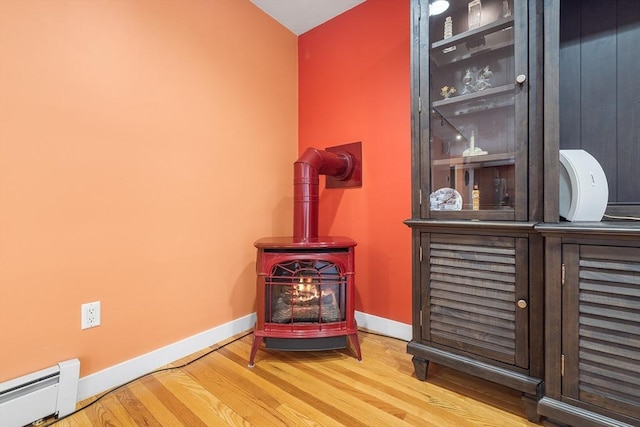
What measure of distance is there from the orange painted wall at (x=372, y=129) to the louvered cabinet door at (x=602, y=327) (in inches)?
37.5

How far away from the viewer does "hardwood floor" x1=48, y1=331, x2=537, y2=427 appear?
49.7 inches

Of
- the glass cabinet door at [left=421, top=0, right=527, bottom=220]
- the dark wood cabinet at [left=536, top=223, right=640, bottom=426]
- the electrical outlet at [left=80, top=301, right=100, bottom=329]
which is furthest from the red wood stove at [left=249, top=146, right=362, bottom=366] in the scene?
the dark wood cabinet at [left=536, top=223, right=640, bottom=426]

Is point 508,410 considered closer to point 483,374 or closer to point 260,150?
point 483,374

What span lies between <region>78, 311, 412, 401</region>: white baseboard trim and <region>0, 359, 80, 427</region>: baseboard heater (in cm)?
11

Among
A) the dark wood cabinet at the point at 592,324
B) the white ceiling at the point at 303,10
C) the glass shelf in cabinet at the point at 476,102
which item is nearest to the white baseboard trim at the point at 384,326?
the dark wood cabinet at the point at 592,324

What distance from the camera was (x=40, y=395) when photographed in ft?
4.00

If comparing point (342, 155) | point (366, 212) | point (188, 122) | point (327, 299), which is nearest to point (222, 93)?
point (188, 122)

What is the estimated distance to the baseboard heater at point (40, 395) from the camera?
116 centimetres

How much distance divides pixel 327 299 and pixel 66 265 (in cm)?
129

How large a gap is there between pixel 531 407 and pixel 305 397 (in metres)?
0.95

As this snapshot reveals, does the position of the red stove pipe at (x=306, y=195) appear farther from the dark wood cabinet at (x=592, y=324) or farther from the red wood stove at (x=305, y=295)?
the dark wood cabinet at (x=592, y=324)

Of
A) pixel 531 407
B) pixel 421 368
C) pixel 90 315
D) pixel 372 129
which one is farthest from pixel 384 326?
pixel 90 315

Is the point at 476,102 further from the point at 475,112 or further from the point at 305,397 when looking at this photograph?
the point at 305,397

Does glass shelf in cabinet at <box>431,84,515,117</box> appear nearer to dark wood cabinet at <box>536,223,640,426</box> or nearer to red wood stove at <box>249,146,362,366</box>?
dark wood cabinet at <box>536,223,640,426</box>
